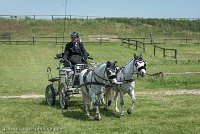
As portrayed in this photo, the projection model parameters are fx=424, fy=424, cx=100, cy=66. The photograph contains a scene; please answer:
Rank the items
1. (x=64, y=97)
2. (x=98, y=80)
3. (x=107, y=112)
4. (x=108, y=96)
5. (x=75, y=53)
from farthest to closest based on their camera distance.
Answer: (x=75, y=53) → (x=64, y=97) → (x=108, y=96) → (x=107, y=112) → (x=98, y=80)

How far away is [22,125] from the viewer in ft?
38.0

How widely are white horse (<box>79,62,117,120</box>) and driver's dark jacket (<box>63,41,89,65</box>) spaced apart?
164 centimetres

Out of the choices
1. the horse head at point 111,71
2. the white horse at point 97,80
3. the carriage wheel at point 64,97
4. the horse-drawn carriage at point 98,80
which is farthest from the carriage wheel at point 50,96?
the horse head at point 111,71

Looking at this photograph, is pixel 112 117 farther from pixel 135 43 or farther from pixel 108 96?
pixel 135 43

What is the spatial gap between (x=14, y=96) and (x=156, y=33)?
50263 mm

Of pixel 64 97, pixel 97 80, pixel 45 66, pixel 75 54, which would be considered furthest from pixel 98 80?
pixel 45 66

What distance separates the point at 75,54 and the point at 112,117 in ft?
9.85

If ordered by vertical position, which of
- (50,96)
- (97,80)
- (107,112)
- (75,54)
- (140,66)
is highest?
(75,54)

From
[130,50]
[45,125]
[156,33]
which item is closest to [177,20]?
[156,33]

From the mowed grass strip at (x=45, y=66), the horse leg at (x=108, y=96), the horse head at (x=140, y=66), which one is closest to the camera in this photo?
the horse head at (x=140, y=66)

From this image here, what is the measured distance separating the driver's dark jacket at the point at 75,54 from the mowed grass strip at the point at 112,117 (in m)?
1.63

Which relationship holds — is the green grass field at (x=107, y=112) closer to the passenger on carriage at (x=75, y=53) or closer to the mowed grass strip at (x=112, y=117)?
the mowed grass strip at (x=112, y=117)

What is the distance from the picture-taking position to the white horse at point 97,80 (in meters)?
11.7

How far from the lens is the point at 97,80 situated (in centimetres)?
1220
